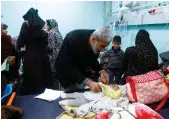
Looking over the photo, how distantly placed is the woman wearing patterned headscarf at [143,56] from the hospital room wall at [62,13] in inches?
114

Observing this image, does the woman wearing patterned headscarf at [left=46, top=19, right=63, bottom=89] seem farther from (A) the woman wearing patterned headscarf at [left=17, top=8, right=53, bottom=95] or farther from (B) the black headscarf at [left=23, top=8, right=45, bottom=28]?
(B) the black headscarf at [left=23, top=8, right=45, bottom=28]

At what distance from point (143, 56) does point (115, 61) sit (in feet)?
2.58

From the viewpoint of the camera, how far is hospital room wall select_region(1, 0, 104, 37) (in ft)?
15.5

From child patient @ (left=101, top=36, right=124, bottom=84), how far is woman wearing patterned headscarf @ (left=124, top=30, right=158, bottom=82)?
1.84ft

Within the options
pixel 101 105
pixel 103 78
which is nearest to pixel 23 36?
pixel 103 78

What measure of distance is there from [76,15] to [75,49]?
345cm

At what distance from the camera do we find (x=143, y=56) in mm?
2318

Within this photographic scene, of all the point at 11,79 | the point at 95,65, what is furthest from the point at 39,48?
the point at 95,65

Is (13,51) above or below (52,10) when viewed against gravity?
below

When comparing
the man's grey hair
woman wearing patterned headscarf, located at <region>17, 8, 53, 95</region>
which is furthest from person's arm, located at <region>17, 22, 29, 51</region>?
the man's grey hair

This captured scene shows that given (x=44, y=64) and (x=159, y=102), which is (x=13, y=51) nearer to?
(x=44, y=64)

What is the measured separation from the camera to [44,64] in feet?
9.01

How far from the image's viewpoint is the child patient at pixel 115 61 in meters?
3.07

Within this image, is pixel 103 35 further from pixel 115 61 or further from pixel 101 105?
pixel 115 61
